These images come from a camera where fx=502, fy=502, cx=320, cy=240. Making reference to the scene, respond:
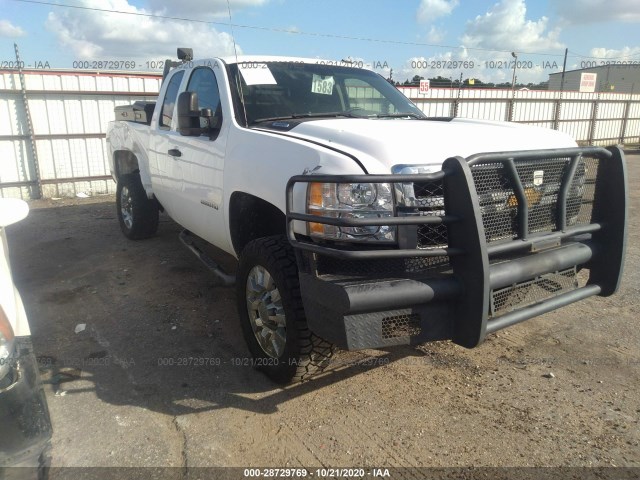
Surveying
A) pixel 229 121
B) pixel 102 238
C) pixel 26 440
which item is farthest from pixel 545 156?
pixel 102 238

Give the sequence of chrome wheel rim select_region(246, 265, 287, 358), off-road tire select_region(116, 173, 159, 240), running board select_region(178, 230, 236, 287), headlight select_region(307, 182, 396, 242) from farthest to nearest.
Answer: off-road tire select_region(116, 173, 159, 240) → running board select_region(178, 230, 236, 287) → chrome wheel rim select_region(246, 265, 287, 358) → headlight select_region(307, 182, 396, 242)

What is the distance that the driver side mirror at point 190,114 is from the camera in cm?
378

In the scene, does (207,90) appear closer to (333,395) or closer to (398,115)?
(398,115)

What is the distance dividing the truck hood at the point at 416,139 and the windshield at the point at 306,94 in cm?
51

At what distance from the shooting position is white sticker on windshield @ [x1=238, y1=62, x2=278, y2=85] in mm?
3891

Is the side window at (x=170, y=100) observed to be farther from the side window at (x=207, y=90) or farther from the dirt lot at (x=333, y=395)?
the dirt lot at (x=333, y=395)

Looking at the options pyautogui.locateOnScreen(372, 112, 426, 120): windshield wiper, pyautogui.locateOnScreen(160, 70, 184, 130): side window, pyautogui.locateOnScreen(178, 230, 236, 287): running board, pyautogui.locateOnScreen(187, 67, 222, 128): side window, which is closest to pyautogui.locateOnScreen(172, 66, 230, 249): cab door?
pyautogui.locateOnScreen(187, 67, 222, 128): side window

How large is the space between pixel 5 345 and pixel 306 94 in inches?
113

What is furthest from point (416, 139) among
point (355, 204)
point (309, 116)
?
point (309, 116)

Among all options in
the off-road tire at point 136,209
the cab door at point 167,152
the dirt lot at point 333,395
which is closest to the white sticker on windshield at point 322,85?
the cab door at point 167,152

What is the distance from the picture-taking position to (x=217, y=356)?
3697 mm

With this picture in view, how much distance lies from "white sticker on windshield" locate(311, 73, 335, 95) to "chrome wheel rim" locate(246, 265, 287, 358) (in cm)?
171

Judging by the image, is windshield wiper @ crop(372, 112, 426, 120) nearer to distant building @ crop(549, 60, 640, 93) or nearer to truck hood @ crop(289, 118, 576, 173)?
truck hood @ crop(289, 118, 576, 173)

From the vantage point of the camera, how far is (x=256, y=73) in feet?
12.9
